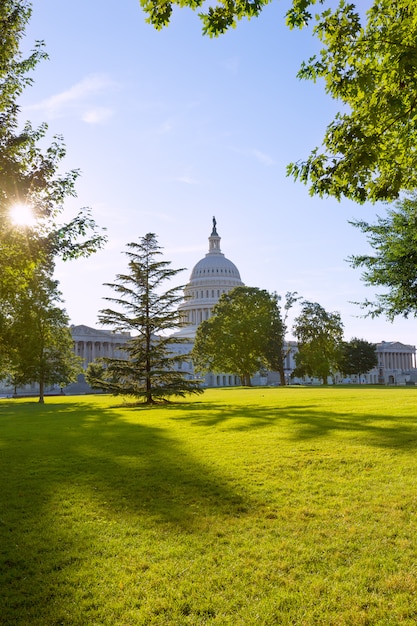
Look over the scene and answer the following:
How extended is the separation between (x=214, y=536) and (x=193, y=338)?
415 ft

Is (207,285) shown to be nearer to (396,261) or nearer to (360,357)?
(360,357)

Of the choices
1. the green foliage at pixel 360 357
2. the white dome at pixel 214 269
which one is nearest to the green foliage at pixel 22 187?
the green foliage at pixel 360 357

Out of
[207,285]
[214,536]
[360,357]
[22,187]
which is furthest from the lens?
[207,285]

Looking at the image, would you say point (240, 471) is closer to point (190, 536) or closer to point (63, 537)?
point (190, 536)

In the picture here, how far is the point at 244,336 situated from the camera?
70.4 meters

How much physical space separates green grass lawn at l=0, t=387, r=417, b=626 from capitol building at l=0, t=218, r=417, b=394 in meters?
93.4

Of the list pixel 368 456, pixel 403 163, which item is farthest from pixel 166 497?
pixel 403 163

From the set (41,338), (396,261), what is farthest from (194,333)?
(396,261)

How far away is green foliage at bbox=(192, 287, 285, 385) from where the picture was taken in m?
70.4

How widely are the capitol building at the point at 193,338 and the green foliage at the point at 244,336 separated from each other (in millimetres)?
34816

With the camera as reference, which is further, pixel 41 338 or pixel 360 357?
pixel 360 357

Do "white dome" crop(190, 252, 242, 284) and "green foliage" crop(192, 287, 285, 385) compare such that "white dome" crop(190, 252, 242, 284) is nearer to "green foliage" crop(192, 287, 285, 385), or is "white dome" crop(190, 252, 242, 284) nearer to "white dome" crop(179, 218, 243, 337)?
"white dome" crop(179, 218, 243, 337)

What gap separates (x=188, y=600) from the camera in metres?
4.70

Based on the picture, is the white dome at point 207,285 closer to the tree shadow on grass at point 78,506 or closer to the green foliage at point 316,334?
the green foliage at point 316,334
